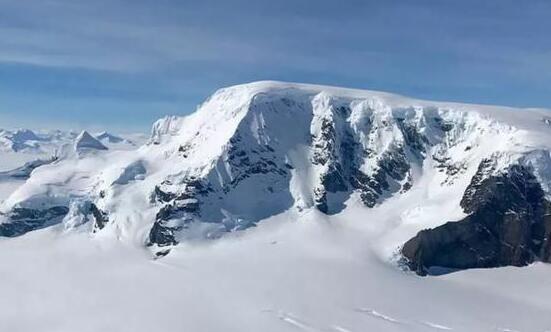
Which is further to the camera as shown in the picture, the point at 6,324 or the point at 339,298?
the point at 339,298

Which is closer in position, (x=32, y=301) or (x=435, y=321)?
(x=435, y=321)

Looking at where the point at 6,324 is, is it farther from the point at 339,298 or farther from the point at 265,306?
the point at 339,298

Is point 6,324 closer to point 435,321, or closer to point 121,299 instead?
point 121,299

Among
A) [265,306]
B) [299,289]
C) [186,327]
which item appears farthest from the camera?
[299,289]

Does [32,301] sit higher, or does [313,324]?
[313,324]

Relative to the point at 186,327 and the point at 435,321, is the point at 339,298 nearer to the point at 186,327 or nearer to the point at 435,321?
the point at 435,321

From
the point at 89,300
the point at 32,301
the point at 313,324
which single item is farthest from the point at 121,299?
the point at 313,324

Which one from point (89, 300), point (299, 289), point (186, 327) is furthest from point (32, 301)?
point (299, 289)

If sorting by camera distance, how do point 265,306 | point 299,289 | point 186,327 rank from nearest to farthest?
point 186,327 → point 265,306 → point 299,289

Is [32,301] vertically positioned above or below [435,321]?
below
